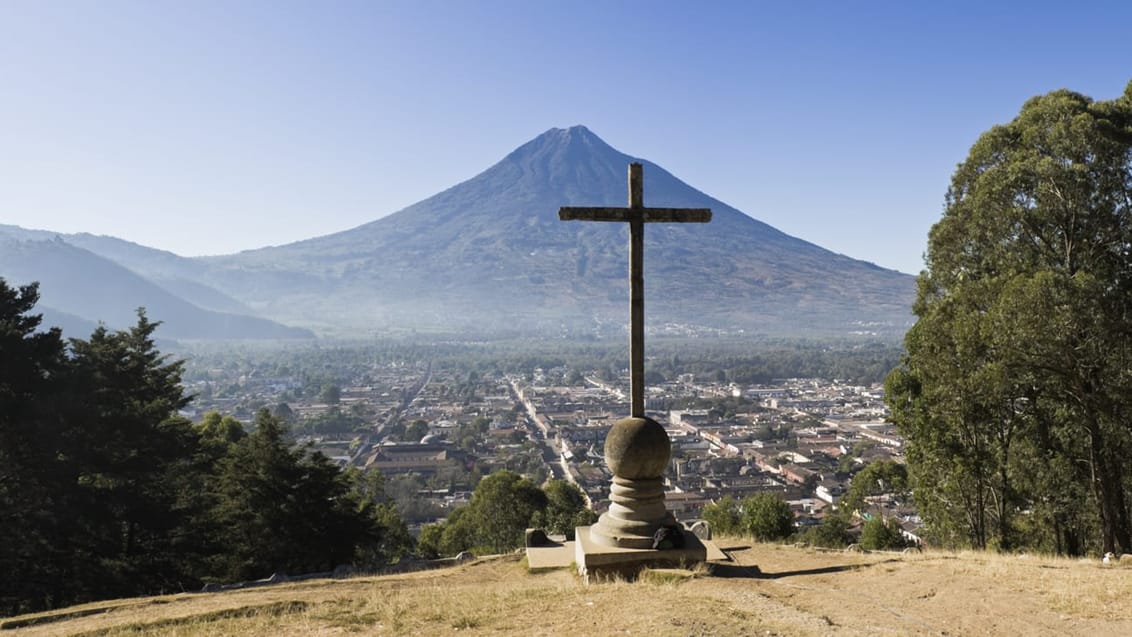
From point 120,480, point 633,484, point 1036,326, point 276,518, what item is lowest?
point 276,518

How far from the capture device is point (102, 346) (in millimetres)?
15180

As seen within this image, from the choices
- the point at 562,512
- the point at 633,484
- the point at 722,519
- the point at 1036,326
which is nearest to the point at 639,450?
the point at 633,484

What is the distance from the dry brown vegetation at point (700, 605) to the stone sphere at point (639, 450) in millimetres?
1137

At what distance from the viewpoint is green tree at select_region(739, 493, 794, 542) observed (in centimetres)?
1780

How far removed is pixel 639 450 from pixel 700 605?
2.03 metres

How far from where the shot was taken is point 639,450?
755cm

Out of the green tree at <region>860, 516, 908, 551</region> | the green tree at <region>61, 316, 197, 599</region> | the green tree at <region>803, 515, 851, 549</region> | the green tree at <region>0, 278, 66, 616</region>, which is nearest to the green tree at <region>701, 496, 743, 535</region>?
the green tree at <region>803, 515, 851, 549</region>

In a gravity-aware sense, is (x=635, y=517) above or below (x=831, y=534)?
above

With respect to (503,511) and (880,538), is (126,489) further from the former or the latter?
(880,538)

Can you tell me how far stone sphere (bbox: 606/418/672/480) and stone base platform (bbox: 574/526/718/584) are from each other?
2.71 feet

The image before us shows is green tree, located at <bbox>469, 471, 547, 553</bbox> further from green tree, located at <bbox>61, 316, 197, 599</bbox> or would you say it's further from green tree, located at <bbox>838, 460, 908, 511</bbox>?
green tree, located at <bbox>838, 460, 908, 511</bbox>

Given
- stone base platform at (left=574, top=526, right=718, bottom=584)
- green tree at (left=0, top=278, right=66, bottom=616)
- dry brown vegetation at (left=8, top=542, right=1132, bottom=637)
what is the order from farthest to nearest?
green tree at (left=0, top=278, right=66, bottom=616)
stone base platform at (left=574, top=526, right=718, bottom=584)
dry brown vegetation at (left=8, top=542, right=1132, bottom=637)

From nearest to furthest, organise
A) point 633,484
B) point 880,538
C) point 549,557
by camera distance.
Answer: point 633,484 < point 549,557 < point 880,538

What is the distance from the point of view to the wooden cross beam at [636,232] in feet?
26.5
